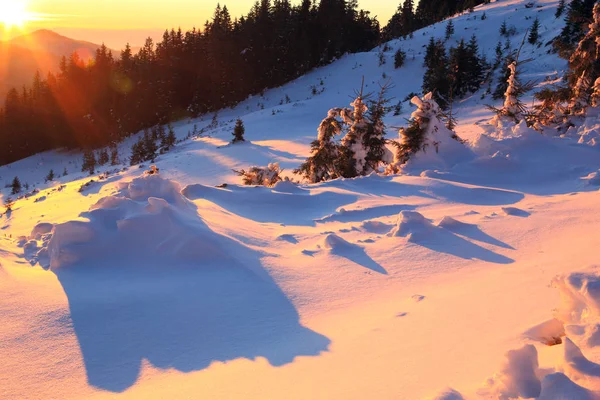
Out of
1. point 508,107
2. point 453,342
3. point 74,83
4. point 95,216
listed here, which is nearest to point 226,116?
point 74,83

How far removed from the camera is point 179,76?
47.7m

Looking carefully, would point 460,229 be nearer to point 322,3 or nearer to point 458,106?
point 458,106

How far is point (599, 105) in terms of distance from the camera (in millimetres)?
11273

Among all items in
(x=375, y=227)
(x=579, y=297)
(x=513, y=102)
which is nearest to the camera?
(x=579, y=297)

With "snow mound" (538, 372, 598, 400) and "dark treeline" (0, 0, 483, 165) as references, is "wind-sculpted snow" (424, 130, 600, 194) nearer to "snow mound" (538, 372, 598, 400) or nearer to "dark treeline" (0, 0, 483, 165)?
"snow mound" (538, 372, 598, 400)

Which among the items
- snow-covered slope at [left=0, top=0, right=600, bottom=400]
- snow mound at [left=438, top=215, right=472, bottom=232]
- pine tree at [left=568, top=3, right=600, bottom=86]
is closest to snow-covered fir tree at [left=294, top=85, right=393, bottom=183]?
snow-covered slope at [left=0, top=0, right=600, bottom=400]

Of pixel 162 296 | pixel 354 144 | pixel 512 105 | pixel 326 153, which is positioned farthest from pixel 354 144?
pixel 162 296

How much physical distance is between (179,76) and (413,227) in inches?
1884

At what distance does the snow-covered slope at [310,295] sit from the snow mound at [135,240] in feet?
0.07

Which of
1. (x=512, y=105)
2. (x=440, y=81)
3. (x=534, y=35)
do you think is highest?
(x=534, y=35)

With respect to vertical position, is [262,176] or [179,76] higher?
[179,76]

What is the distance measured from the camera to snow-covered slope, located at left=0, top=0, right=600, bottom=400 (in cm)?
252

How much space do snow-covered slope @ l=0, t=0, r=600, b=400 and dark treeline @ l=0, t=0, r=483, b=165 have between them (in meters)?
40.7

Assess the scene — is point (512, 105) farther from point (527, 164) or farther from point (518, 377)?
point (518, 377)
